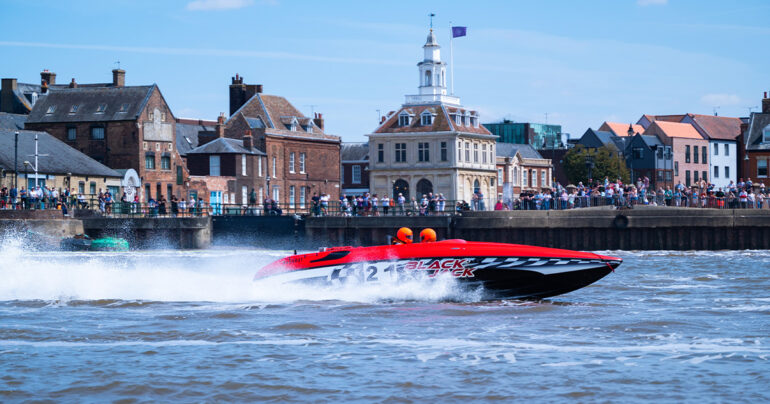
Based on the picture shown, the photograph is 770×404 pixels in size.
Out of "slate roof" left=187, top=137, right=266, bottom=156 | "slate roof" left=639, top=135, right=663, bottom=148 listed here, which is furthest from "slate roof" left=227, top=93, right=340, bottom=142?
"slate roof" left=639, top=135, right=663, bottom=148

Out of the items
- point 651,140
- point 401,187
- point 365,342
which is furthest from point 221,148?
point 365,342

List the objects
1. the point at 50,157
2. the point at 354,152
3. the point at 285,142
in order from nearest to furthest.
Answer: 1. the point at 50,157
2. the point at 285,142
3. the point at 354,152

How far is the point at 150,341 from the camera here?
16.6 meters

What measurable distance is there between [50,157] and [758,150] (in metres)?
50.6

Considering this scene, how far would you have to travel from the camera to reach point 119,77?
74562 millimetres

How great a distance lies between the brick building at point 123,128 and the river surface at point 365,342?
4189cm

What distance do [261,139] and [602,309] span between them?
5688cm

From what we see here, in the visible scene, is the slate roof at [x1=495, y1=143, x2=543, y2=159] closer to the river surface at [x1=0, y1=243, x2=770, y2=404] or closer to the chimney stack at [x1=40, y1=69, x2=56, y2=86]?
the chimney stack at [x1=40, y1=69, x2=56, y2=86]

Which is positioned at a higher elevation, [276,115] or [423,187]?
[276,115]

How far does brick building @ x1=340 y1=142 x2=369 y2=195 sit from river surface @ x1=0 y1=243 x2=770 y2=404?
68.4 metres

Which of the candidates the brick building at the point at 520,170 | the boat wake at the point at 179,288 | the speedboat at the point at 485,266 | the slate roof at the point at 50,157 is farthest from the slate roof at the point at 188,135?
the speedboat at the point at 485,266

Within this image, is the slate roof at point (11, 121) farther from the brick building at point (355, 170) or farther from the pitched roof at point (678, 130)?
the pitched roof at point (678, 130)

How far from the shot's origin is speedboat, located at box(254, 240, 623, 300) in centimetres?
2059

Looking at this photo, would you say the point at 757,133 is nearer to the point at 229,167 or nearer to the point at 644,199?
the point at 644,199
